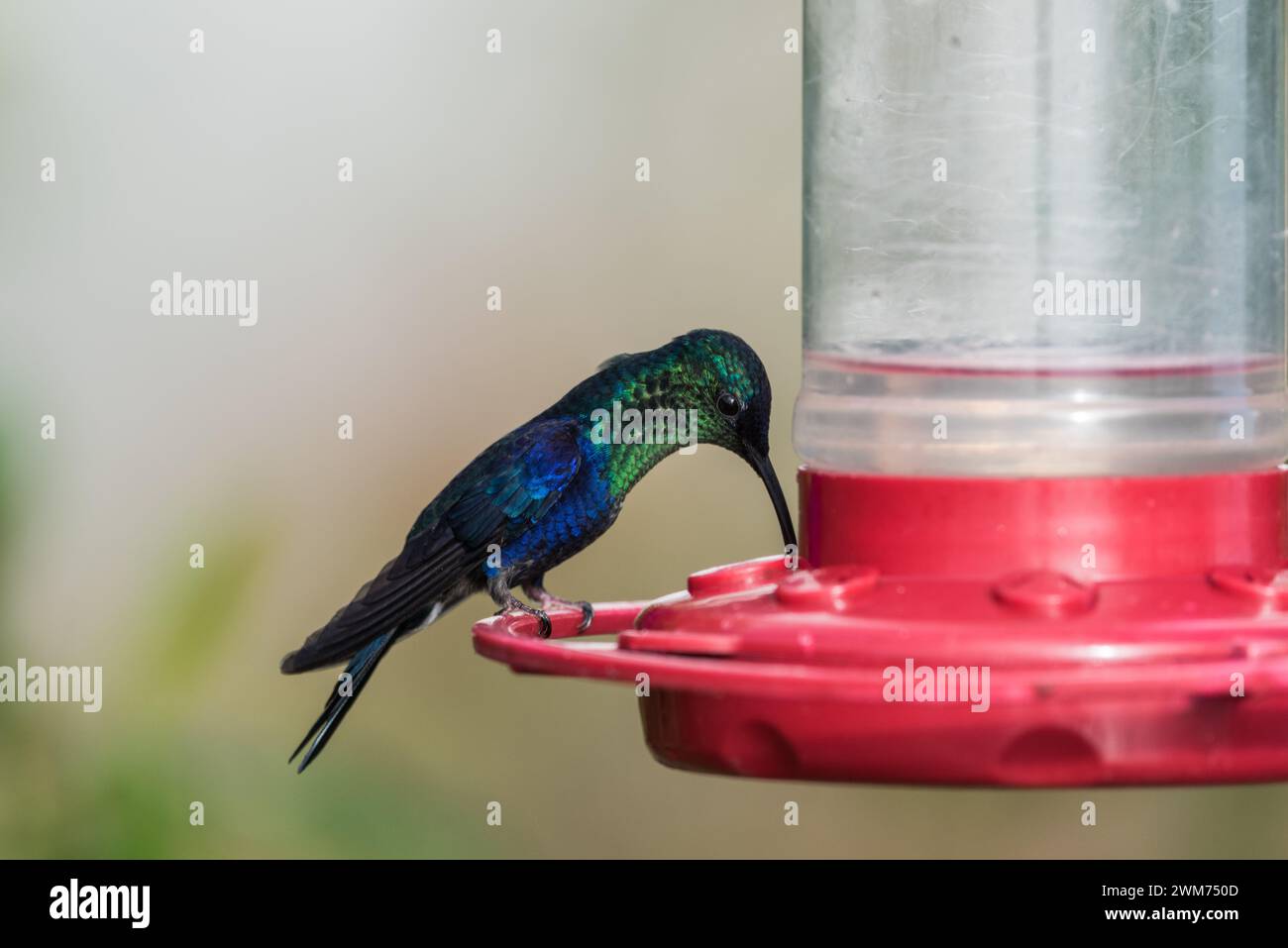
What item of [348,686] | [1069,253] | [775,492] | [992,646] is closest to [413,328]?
[348,686]

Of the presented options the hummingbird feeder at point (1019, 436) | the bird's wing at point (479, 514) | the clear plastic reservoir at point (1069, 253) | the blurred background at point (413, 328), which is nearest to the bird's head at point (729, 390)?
the bird's wing at point (479, 514)

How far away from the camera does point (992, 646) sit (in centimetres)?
212

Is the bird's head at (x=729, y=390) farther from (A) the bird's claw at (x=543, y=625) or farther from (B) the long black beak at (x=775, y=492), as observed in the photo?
(A) the bird's claw at (x=543, y=625)

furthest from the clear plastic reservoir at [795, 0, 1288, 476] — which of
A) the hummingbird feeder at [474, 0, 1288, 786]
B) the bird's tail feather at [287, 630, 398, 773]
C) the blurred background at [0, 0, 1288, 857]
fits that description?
the blurred background at [0, 0, 1288, 857]

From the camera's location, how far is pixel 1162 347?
2754 millimetres

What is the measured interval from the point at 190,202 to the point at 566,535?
229cm

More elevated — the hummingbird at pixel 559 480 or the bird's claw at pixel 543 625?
the hummingbird at pixel 559 480

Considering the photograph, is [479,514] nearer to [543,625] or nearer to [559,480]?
[559,480]

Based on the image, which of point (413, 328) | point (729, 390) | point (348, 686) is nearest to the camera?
point (729, 390)

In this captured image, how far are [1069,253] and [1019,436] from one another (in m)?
0.35

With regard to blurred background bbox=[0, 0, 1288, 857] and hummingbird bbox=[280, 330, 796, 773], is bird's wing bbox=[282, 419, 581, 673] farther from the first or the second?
blurred background bbox=[0, 0, 1288, 857]

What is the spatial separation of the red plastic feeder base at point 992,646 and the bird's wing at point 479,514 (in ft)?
3.69

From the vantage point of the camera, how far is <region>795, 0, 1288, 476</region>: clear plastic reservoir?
2682mm

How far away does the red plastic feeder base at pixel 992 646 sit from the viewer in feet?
6.85
